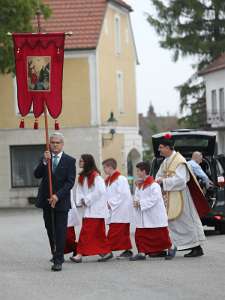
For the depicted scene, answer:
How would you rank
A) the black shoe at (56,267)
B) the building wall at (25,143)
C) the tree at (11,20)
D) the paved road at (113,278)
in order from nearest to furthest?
the paved road at (113,278), the black shoe at (56,267), the tree at (11,20), the building wall at (25,143)

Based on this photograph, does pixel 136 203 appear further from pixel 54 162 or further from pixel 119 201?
pixel 54 162

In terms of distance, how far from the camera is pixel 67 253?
17.5 metres

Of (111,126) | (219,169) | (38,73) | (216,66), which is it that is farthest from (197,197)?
(216,66)

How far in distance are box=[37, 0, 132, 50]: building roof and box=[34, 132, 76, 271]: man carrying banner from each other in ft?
102

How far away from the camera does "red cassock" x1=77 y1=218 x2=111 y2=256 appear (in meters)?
16.9

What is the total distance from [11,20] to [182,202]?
24426 mm

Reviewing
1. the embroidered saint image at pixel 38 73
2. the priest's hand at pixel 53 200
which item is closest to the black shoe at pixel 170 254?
the priest's hand at pixel 53 200

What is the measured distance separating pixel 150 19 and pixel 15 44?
46.0m

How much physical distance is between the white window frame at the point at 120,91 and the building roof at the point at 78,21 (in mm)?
3871

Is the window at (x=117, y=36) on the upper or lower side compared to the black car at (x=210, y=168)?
upper

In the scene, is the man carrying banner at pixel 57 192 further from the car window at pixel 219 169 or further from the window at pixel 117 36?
the window at pixel 117 36

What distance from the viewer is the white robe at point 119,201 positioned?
17531 millimetres

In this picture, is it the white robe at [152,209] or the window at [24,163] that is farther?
the window at [24,163]

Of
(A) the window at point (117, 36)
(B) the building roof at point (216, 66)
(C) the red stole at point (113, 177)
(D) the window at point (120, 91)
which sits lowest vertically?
(C) the red stole at point (113, 177)
